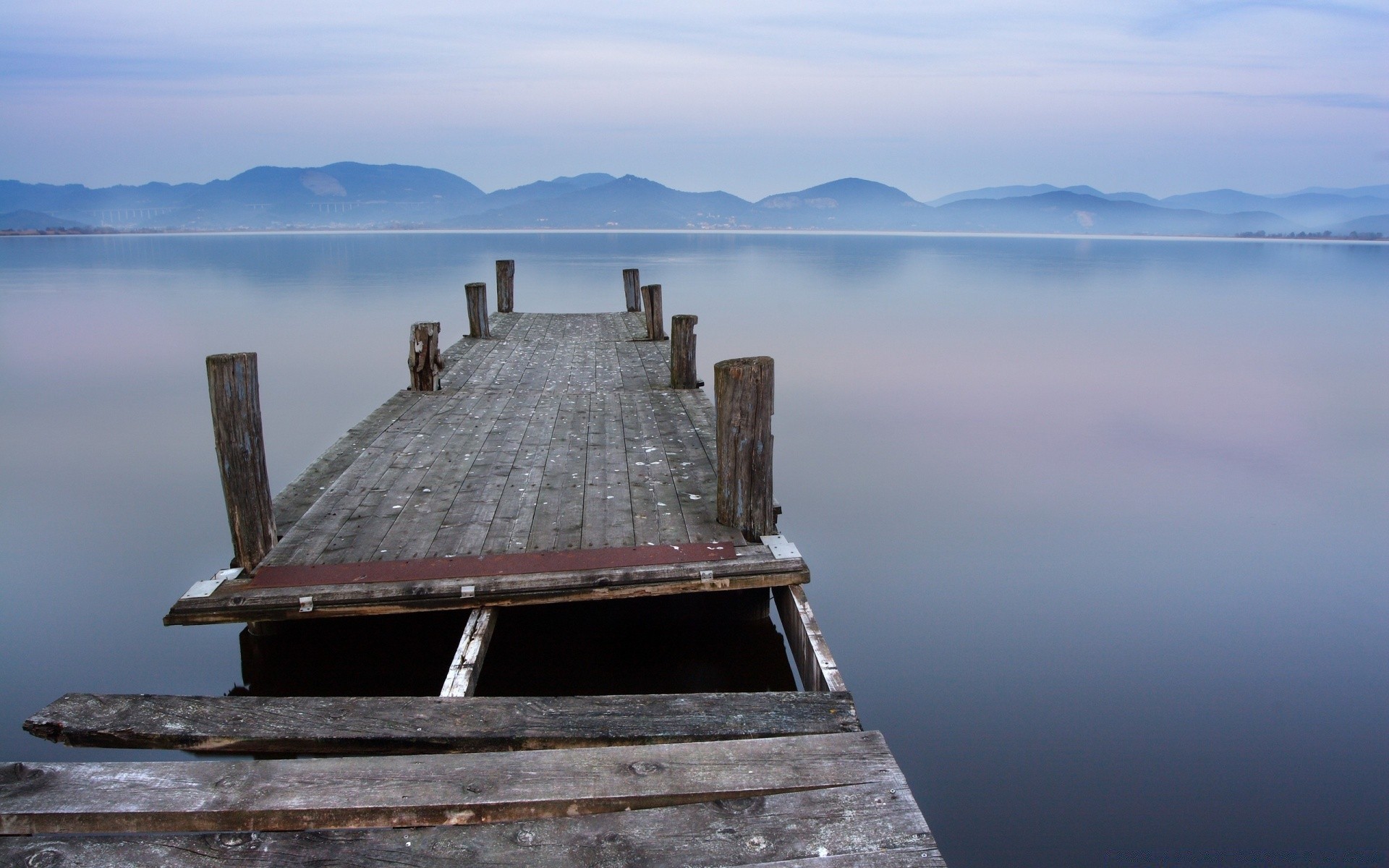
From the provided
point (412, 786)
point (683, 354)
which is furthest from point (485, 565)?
point (683, 354)

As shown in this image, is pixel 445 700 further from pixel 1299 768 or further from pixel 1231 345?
pixel 1231 345

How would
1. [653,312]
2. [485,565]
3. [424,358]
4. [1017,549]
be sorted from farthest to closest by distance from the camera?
[653,312] → [424,358] → [1017,549] → [485,565]

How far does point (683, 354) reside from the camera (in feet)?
29.6

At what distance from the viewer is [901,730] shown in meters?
5.18

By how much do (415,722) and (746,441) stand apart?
2353 mm

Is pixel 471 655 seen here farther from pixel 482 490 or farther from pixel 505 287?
Result: pixel 505 287

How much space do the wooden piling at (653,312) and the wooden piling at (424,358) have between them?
4.40 meters

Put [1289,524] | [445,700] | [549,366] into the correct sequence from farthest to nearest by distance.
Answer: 1. [549,366]
2. [1289,524]
3. [445,700]

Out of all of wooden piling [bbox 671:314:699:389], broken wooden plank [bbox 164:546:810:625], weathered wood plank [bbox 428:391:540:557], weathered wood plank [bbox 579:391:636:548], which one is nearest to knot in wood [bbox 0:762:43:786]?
broken wooden plank [bbox 164:546:810:625]

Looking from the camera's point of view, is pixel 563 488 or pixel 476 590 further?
pixel 563 488

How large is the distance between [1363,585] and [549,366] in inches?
317

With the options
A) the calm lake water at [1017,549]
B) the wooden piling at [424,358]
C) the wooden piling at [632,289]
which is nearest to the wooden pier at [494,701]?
the wooden piling at [424,358]

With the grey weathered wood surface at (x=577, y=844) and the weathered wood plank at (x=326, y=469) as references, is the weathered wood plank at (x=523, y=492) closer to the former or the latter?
the weathered wood plank at (x=326, y=469)

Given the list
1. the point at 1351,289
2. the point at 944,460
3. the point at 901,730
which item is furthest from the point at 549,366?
the point at 1351,289
